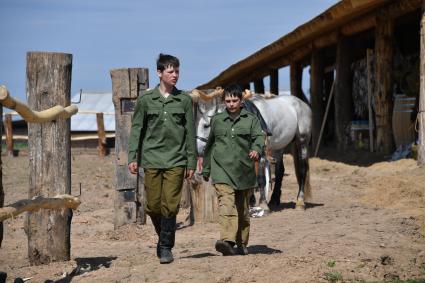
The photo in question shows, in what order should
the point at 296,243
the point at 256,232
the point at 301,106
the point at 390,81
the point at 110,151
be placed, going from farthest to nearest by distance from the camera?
the point at 110,151 < the point at 390,81 < the point at 301,106 < the point at 256,232 < the point at 296,243

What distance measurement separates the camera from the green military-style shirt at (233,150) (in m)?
6.90

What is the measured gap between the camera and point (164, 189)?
663cm

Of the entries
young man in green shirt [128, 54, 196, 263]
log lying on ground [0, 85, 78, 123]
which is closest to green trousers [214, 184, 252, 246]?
young man in green shirt [128, 54, 196, 263]

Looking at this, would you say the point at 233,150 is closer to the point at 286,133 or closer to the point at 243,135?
the point at 243,135

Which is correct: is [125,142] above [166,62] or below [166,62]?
below

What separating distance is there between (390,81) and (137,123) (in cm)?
1051

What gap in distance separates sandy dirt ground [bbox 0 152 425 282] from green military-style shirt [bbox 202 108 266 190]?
70 centimetres

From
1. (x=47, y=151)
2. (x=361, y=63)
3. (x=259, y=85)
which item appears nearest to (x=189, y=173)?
(x=47, y=151)

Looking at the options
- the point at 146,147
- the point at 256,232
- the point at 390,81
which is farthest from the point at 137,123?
the point at 390,81

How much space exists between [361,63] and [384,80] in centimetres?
437

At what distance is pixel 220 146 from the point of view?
6.99 m

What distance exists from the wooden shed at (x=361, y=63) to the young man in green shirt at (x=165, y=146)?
7.72 meters

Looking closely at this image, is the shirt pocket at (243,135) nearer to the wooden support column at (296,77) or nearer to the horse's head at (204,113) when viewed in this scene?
the horse's head at (204,113)

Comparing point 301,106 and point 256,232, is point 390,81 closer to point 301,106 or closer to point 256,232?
point 301,106
